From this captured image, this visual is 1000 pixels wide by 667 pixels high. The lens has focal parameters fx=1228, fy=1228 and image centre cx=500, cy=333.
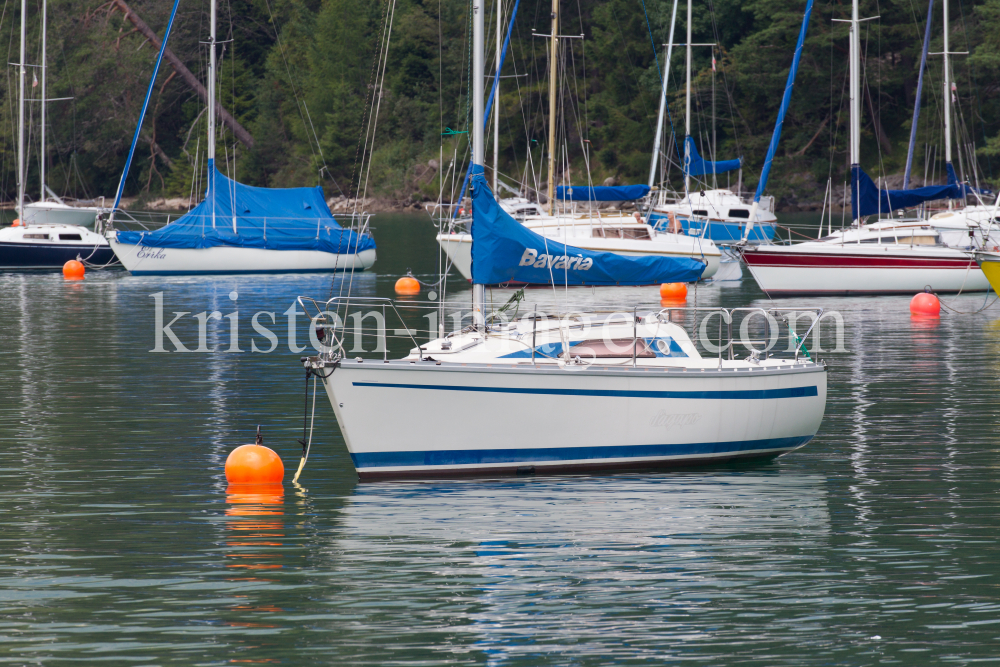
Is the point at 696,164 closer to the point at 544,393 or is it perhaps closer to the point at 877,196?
the point at 877,196

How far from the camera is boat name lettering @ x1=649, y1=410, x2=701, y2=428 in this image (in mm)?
14852

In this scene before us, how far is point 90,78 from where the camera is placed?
106m

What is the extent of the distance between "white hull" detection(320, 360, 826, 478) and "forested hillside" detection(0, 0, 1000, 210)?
46603mm

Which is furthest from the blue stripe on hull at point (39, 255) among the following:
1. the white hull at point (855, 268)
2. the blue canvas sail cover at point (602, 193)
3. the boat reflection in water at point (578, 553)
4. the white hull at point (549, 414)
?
the boat reflection in water at point (578, 553)

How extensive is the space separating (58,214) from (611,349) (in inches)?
2113

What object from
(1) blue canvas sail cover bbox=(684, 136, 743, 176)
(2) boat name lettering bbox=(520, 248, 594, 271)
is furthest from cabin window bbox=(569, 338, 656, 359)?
(1) blue canvas sail cover bbox=(684, 136, 743, 176)

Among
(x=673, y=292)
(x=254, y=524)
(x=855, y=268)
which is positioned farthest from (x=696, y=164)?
(x=254, y=524)

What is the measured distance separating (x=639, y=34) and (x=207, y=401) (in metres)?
69.9

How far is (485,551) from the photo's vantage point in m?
12.0

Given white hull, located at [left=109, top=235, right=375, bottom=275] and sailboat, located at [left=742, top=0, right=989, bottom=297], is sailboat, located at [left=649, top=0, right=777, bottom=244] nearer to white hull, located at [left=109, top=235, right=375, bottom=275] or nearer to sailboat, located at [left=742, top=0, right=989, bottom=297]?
sailboat, located at [left=742, top=0, right=989, bottom=297]

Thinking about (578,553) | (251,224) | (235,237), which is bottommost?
(578,553)

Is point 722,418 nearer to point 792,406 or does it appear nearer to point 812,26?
point 792,406

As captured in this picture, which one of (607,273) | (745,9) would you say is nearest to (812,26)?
(745,9)

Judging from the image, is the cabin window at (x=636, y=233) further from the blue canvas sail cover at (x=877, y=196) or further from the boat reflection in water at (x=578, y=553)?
the boat reflection in water at (x=578, y=553)
